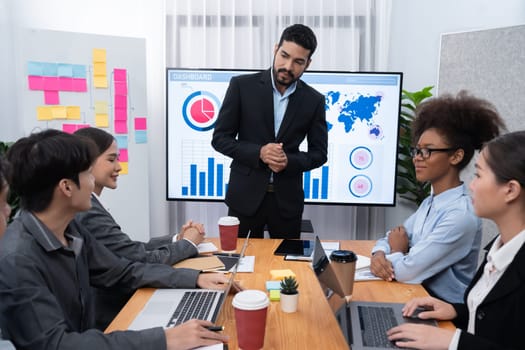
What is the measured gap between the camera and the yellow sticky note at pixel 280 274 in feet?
5.25

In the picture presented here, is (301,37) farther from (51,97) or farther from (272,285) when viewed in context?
(51,97)

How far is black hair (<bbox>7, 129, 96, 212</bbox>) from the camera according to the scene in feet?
3.96

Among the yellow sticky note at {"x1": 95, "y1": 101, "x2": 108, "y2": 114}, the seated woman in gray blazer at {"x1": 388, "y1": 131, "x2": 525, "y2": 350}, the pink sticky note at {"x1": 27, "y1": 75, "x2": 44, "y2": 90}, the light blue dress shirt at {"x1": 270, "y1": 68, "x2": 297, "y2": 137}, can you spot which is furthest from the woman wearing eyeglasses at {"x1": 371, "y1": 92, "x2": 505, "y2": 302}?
the pink sticky note at {"x1": 27, "y1": 75, "x2": 44, "y2": 90}

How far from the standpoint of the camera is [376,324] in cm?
127

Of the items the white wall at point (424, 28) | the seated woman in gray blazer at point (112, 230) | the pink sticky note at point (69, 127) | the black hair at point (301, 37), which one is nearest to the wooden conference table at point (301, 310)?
the seated woman in gray blazer at point (112, 230)

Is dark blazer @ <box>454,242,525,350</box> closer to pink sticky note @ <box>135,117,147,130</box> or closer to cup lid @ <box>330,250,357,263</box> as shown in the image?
cup lid @ <box>330,250,357,263</box>

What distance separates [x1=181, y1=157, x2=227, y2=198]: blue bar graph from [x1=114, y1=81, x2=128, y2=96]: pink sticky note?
72 cm

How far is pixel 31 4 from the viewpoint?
142 inches

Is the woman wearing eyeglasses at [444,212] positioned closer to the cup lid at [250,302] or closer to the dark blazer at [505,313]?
the dark blazer at [505,313]

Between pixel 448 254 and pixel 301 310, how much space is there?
583 mm

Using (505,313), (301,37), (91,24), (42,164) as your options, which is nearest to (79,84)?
(91,24)

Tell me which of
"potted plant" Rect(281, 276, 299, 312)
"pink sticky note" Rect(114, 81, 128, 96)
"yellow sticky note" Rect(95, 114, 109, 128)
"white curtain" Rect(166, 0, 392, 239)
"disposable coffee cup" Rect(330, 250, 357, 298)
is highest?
"white curtain" Rect(166, 0, 392, 239)

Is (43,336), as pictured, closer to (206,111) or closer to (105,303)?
(105,303)

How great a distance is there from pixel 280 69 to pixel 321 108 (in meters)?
0.33
